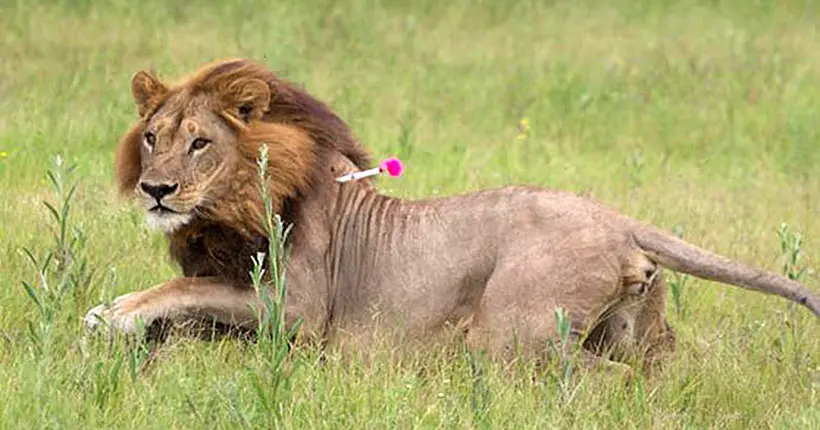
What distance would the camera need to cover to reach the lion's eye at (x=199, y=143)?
6.42 meters

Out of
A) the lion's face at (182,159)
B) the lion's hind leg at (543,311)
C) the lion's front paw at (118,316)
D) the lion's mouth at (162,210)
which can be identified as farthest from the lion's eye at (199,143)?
the lion's hind leg at (543,311)

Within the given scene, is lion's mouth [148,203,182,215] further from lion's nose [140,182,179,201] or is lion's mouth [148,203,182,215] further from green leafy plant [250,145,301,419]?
green leafy plant [250,145,301,419]

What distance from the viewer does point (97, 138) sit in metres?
10.6

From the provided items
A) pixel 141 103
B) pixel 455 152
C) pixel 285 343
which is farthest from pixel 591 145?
pixel 285 343

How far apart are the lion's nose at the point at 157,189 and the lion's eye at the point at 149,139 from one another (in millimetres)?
263

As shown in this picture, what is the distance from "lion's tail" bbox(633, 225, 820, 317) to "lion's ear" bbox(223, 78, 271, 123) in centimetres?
151

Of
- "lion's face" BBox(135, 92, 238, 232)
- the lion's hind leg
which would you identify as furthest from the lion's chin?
the lion's hind leg

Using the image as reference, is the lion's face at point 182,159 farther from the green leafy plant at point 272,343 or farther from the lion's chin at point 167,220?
the green leafy plant at point 272,343

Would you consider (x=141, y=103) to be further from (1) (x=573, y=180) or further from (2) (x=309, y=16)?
(2) (x=309, y=16)

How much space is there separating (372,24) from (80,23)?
8.80 ft

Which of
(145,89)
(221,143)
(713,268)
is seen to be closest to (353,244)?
(221,143)

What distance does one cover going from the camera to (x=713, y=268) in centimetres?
612

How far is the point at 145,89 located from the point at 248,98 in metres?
0.42

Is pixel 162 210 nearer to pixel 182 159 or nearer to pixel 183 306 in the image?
pixel 182 159
